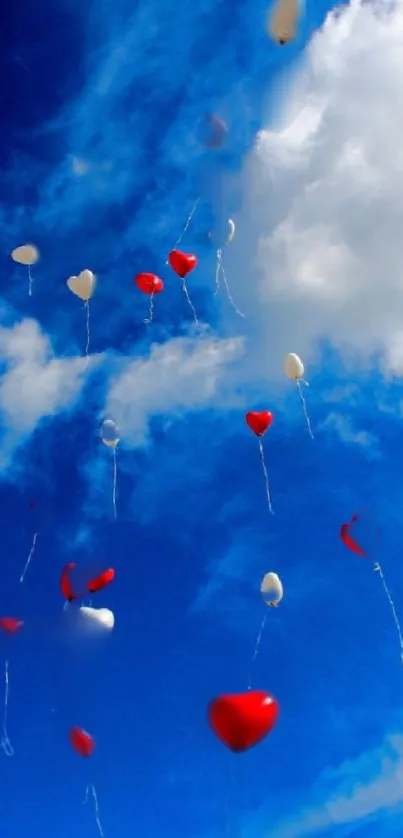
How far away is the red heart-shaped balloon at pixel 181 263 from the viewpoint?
548 inches

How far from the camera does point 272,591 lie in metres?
13.2

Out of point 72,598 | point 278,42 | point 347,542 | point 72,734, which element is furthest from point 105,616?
point 278,42

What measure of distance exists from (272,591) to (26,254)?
7.02 metres

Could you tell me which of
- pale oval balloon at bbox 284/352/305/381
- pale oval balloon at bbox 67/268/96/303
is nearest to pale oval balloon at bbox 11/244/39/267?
pale oval balloon at bbox 67/268/96/303

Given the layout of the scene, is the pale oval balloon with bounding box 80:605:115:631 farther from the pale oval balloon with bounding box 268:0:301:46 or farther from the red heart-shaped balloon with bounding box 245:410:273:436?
the pale oval balloon with bounding box 268:0:301:46

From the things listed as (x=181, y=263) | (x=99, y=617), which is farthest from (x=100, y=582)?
(x=181, y=263)

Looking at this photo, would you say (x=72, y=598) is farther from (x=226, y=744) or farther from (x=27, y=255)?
(x=27, y=255)

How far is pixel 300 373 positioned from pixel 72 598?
5.36 m

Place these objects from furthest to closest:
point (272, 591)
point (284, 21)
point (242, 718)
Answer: point (272, 591)
point (284, 21)
point (242, 718)

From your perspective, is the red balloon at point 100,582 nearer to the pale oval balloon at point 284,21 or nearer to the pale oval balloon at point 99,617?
the pale oval balloon at point 99,617

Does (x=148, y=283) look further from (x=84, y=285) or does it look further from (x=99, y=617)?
(x=99, y=617)

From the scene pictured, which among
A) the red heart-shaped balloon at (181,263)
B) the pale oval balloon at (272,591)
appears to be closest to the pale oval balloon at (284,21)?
the red heart-shaped balloon at (181,263)

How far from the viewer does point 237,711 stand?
879 centimetres

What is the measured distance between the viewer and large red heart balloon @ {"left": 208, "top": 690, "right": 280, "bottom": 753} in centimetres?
883
